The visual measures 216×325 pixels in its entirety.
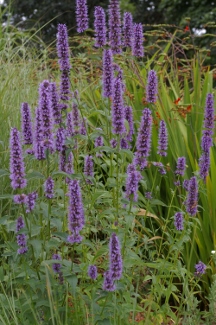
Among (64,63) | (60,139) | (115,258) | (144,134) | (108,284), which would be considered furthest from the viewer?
(64,63)

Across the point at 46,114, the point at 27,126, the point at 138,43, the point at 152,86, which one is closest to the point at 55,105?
the point at 27,126

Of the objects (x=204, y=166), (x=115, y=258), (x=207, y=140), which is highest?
(x=207, y=140)

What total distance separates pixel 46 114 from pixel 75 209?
396 millimetres

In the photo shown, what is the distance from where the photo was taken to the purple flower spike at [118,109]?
2363mm

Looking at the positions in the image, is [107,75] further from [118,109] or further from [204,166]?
[204,166]

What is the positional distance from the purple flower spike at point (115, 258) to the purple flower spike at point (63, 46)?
2.99 feet

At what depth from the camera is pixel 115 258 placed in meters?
2.08

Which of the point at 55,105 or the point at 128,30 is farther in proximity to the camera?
the point at 128,30

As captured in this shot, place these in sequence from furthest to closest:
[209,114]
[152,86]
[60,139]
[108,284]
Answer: [209,114]
[152,86]
[60,139]
[108,284]

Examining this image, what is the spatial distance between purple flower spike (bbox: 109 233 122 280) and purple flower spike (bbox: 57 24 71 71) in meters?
0.91

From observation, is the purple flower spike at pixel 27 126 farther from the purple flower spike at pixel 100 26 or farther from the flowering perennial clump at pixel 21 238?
the purple flower spike at pixel 100 26

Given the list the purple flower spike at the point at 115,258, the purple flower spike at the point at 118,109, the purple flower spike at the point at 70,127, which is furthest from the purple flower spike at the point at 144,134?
the purple flower spike at the point at 115,258

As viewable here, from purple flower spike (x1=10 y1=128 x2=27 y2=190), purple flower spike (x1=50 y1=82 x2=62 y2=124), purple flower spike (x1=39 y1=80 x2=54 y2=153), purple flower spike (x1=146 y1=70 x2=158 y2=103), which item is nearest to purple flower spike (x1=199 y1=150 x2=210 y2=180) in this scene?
purple flower spike (x1=146 y1=70 x2=158 y2=103)

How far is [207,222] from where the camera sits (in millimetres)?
3590
